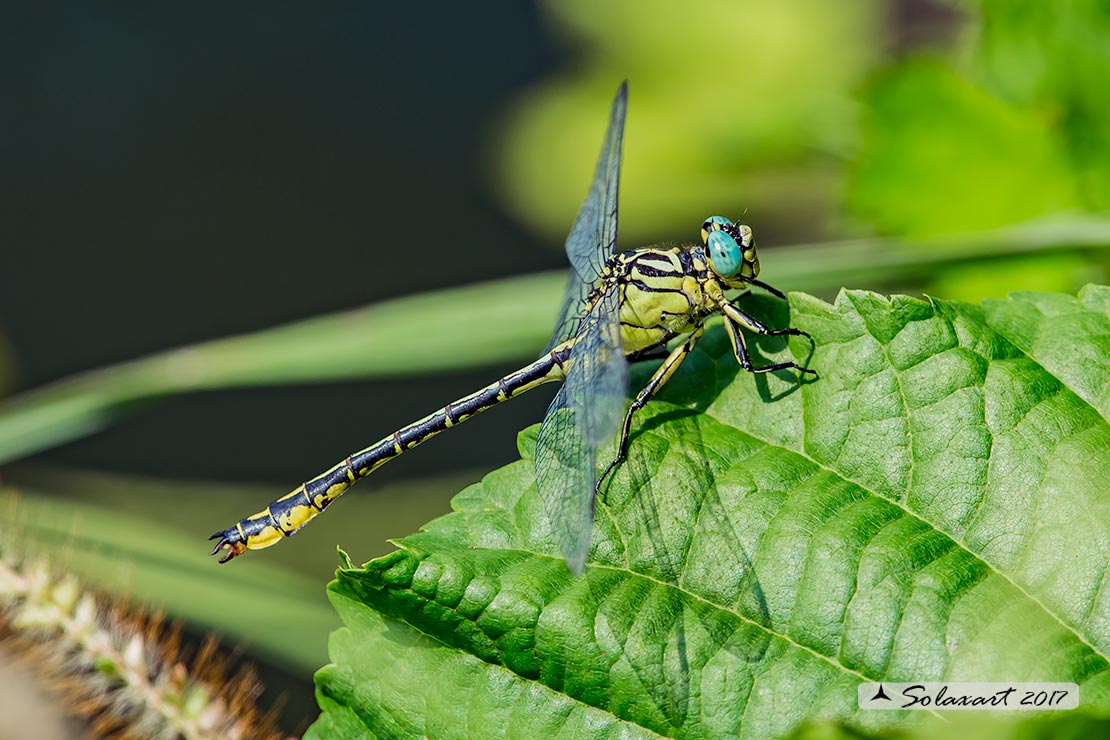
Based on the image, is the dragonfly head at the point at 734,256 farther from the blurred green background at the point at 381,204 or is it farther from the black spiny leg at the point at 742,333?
the black spiny leg at the point at 742,333

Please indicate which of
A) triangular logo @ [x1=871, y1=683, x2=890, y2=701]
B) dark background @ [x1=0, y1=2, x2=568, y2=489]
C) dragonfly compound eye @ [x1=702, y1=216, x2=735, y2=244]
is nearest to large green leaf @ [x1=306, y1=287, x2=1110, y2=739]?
triangular logo @ [x1=871, y1=683, x2=890, y2=701]

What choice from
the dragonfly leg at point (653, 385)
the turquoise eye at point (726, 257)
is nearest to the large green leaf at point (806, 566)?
the dragonfly leg at point (653, 385)

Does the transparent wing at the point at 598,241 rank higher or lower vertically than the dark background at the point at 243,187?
lower

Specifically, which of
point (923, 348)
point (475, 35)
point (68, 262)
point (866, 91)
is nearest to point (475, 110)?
point (475, 35)

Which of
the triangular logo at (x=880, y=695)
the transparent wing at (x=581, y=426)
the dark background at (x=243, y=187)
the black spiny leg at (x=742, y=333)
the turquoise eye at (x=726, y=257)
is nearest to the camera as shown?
the triangular logo at (x=880, y=695)

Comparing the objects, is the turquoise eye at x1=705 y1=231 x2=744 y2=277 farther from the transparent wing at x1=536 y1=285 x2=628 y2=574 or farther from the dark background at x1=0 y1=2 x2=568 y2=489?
the dark background at x1=0 y1=2 x2=568 y2=489
